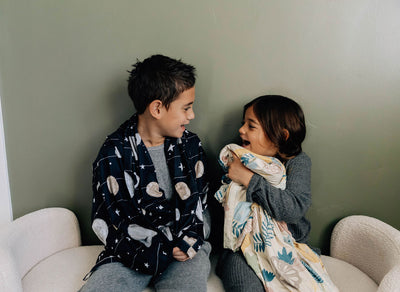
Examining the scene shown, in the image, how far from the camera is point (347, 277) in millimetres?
1159

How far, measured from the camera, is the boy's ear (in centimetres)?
112

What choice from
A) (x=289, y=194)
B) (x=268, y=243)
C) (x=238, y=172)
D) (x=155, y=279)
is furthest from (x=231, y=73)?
(x=155, y=279)

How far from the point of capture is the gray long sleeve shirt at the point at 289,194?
1.07 metres

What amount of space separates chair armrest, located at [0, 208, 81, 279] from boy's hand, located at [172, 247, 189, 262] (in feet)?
1.58

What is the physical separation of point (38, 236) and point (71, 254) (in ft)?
0.45

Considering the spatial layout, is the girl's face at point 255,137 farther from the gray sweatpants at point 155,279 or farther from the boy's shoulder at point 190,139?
the gray sweatpants at point 155,279

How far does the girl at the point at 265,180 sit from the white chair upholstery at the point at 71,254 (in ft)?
0.36

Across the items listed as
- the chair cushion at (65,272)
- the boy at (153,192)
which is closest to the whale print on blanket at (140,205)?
the boy at (153,192)

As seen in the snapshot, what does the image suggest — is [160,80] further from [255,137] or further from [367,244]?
[367,244]

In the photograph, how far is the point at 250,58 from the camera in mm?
1253

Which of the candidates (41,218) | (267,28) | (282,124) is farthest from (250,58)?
(41,218)

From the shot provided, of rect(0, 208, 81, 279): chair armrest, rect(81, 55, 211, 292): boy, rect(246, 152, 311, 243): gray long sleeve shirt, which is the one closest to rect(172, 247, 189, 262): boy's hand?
rect(81, 55, 211, 292): boy

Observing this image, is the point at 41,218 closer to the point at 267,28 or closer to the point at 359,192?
the point at 267,28

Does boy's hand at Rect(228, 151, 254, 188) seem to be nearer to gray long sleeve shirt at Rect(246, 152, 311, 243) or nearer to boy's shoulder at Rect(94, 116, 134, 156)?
gray long sleeve shirt at Rect(246, 152, 311, 243)
